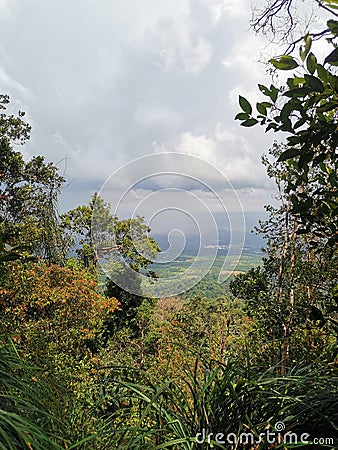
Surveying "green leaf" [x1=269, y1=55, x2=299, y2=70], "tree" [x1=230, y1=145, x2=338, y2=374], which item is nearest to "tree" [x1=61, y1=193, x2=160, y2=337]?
"tree" [x1=230, y1=145, x2=338, y2=374]

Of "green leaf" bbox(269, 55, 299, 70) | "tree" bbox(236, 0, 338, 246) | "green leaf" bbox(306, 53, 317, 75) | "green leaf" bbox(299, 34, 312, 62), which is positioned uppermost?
"green leaf" bbox(299, 34, 312, 62)

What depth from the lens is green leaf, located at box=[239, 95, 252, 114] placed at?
0.78 metres

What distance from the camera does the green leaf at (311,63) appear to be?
67cm

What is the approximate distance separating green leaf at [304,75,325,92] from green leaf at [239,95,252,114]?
0.48ft

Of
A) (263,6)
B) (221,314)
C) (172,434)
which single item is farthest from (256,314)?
(172,434)

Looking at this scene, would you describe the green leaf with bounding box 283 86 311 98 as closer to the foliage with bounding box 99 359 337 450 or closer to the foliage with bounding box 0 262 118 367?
the foliage with bounding box 99 359 337 450

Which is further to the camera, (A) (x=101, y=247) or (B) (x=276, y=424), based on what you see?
(A) (x=101, y=247)

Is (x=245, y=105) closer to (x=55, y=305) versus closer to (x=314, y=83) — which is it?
(x=314, y=83)

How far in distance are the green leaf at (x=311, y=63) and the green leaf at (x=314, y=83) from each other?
0.03 metres

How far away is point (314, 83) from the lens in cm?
66

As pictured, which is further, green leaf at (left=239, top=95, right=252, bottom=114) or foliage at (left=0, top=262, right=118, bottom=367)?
foliage at (left=0, top=262, right=118, bottom=367)

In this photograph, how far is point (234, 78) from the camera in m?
5.60

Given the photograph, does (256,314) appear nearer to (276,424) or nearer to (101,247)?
(276,424)

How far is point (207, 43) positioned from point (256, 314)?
3504mm
